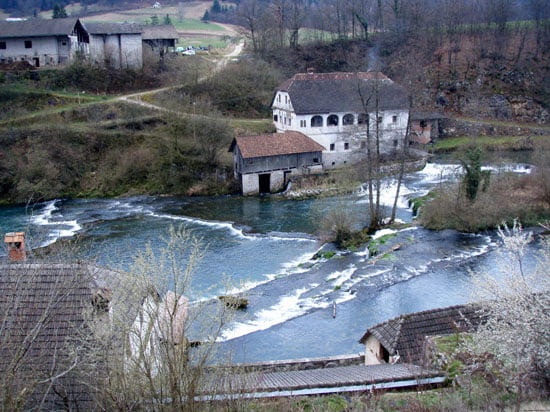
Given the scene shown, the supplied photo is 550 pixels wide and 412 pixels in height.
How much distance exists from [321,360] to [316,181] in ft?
72.1

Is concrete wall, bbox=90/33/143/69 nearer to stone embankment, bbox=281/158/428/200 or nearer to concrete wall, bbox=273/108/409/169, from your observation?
concrete wall, bbox=273/108/409/169

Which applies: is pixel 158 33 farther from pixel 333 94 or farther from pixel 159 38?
pixel 333 94

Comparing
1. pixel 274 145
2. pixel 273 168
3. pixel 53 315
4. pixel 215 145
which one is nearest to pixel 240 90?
pixel 215 145

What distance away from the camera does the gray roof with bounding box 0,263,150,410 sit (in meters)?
8.48

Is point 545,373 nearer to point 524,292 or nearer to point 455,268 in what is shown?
point 524,292

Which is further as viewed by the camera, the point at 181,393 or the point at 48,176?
the point at 48,176

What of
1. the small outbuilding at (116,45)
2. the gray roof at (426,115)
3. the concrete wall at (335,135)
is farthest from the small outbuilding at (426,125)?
the small outbuilding at (116,45)

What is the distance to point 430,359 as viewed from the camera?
11.7 meters

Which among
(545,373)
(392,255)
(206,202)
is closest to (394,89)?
(206,202)

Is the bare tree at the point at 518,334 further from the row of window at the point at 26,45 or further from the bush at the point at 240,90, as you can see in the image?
the row of window at the point at 26,45

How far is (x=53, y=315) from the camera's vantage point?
34.0ft

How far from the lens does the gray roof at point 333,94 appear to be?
3978 cm

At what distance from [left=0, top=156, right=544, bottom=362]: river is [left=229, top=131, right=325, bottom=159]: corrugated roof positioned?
3174 millimetres

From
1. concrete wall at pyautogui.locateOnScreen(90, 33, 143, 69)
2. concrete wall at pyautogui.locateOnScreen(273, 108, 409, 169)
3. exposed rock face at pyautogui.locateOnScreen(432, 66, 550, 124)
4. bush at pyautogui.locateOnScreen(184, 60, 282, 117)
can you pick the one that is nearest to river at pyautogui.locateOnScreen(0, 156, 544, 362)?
concrete wall at pyautogui.locateOnScreen(273, 108, 409, 169)
